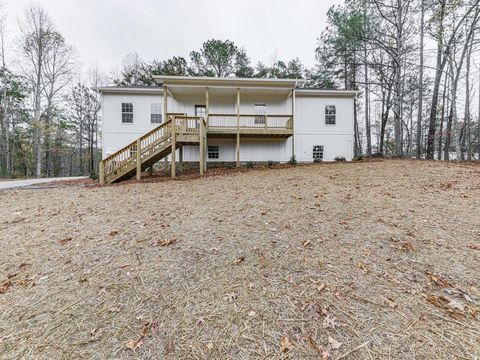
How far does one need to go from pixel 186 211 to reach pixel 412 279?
12.9 feet

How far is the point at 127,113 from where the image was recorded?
1328 centimetres

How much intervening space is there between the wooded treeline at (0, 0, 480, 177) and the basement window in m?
10.7

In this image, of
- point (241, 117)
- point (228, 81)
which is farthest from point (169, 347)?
point (241, 117)

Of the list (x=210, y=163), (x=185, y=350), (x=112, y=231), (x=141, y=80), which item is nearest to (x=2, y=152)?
(x=141, y=80)

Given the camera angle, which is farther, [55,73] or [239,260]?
[55,73]

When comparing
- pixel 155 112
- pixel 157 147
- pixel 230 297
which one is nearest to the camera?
pixel 230 297

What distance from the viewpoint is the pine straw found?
1700 mm

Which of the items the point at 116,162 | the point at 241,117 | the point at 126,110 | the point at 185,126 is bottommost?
the point at 116,162

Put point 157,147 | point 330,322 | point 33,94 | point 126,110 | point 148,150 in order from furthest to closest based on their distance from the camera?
point 33,94 → point 126,110 → point 157,147 → point 148,150 → point 330,322

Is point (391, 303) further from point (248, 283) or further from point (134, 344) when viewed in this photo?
point (134, 344)

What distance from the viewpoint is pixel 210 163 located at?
46.1ft

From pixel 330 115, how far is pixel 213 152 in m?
8.04

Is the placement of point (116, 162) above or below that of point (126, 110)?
below

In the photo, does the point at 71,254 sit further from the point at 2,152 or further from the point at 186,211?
the point at 2,152
